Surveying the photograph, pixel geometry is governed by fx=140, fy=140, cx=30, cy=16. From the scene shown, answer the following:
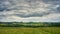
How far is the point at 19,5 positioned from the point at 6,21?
25 cm

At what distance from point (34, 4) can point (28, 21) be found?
0.71ft

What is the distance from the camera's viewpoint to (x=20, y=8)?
1.68m

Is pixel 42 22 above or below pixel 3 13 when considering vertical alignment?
below

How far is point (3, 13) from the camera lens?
167 cm

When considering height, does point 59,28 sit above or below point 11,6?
below

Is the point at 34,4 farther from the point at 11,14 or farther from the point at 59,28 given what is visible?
the point at 59,28

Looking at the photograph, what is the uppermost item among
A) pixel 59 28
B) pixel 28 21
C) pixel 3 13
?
pixel 3 13

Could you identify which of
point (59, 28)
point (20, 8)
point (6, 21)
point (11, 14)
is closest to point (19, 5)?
point (20, 8)

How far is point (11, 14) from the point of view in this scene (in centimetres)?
167

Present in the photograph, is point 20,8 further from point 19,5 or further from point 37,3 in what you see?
point 37,3

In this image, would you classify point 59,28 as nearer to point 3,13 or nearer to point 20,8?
point 20,8

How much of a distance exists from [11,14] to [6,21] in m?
0.10

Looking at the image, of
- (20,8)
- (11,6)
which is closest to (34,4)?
(20,8)

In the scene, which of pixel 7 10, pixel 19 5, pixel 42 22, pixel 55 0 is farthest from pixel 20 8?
pixel 55 0
